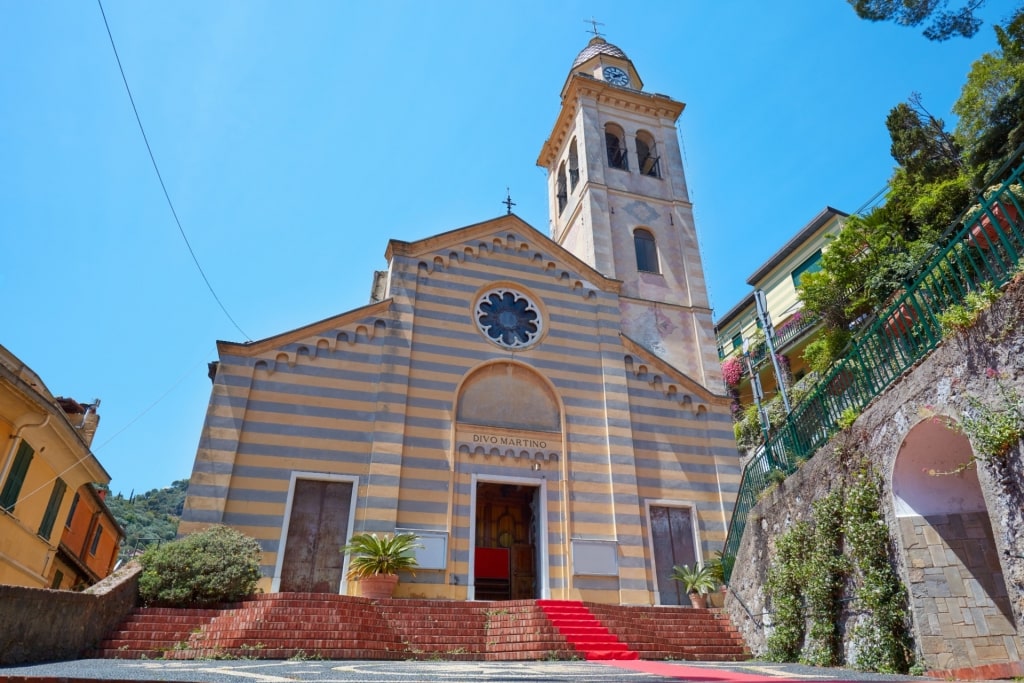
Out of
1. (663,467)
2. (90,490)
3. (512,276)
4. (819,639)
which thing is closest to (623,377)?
(663,467)

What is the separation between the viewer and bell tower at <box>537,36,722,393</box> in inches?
934

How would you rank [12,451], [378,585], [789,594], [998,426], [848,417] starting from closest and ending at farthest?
1. [998,426]
2. [848,417]
3. [789,594]
4. [378,585]
5. [12,451]

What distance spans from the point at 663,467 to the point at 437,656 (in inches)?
366

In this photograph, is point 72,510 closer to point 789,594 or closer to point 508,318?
point 508,318

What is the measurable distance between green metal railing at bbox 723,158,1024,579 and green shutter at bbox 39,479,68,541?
18365 mm

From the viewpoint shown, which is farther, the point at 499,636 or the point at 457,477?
the point at 457,477

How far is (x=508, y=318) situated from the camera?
1958 cm

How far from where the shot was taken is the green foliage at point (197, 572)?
1209cm

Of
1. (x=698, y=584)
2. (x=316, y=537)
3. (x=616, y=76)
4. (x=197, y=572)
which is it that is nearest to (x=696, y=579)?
(x=698, y=584)

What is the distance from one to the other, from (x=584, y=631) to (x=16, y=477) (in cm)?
1357

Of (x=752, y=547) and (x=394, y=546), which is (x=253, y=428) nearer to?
(x=394, y=546)

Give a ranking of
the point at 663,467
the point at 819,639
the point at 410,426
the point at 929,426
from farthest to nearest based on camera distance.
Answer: the point at 663,467
the point at 410,426
the point at 819,639
the point at 929,426

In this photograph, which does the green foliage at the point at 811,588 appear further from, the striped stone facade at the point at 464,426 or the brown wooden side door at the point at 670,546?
the striped stone facade at the point at 464,426

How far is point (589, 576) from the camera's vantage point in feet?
53.0
